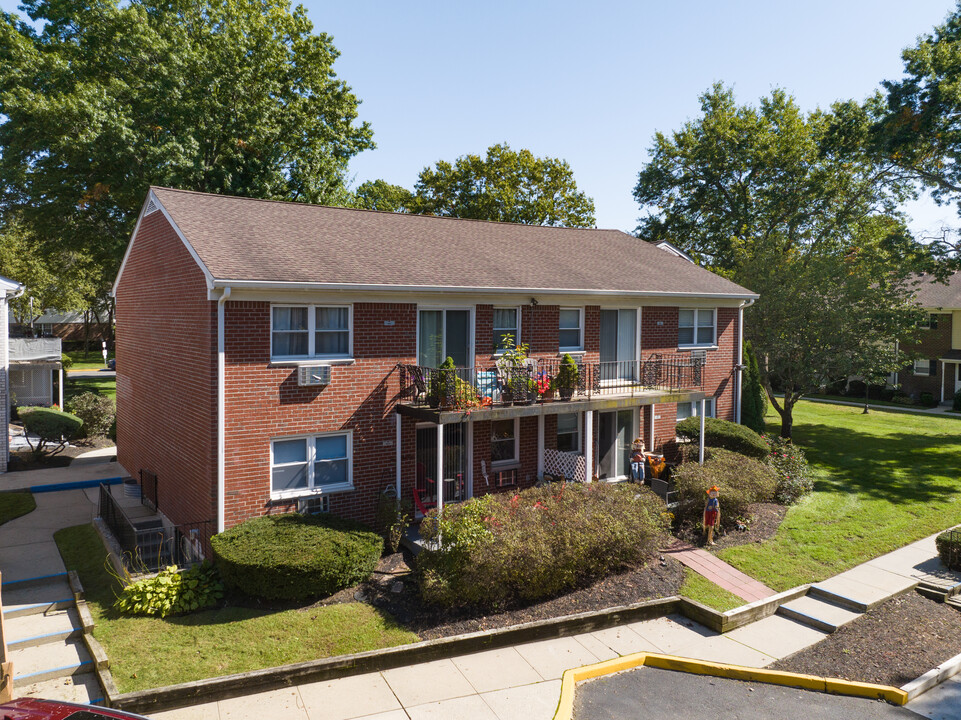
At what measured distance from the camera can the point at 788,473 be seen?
62.4 ft

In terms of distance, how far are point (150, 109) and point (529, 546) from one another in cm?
2444

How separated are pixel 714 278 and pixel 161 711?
66.3ft

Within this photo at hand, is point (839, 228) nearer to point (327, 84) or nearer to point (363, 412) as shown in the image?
point (327, 84)

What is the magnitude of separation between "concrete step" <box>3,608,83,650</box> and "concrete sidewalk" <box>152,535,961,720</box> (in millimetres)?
3217

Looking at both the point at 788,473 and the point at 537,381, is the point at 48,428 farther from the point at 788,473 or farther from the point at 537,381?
the point at 788,473

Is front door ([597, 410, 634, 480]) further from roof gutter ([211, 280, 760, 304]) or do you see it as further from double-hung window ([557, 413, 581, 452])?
roof gutter ([211, 280, 760, 304])

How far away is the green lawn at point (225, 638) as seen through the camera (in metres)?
9.55

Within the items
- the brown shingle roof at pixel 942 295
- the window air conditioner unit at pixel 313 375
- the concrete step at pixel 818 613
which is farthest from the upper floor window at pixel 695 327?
the brown shingle roof at pixel 942 295

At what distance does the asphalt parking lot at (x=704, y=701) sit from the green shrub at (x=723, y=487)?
626cm

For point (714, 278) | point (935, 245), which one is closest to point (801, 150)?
point (935, 245)

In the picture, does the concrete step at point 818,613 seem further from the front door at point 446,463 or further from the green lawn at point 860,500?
the front door at point 446,463

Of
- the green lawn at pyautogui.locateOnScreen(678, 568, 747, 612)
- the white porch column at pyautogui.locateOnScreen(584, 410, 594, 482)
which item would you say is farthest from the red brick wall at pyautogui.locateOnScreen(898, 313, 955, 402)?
the green lawn at pyautogui.locateOnScreen(678, 568, 747, 612)

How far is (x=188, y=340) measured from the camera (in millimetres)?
14180

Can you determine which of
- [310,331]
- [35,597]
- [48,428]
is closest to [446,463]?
[310,331]
